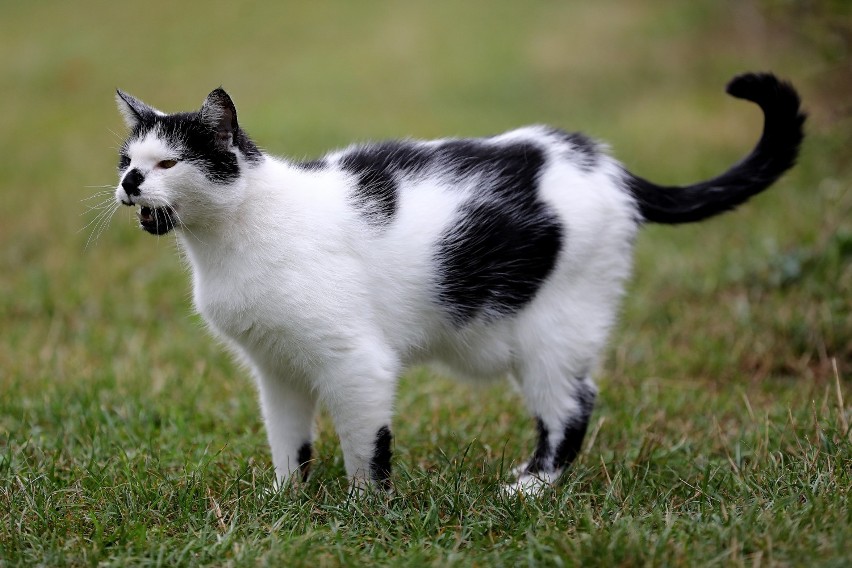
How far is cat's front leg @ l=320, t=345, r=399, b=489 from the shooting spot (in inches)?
115

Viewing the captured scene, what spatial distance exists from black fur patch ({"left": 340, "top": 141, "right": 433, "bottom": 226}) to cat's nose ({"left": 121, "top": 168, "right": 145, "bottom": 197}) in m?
0.74

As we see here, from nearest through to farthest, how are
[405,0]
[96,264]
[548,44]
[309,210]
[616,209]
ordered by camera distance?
[309,210] → [616,209] → [96,264] → [548,44] → [405,0]

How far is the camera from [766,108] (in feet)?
11.0

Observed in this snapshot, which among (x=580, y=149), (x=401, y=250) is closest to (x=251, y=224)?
(x=401, y=250)

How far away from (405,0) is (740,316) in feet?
46.1

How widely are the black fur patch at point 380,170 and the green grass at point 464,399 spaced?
0.93 metres

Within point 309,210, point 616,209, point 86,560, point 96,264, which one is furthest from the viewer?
point 96,264

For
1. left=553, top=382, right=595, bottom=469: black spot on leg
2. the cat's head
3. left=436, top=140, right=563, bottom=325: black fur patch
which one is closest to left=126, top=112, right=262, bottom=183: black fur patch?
the cat's head

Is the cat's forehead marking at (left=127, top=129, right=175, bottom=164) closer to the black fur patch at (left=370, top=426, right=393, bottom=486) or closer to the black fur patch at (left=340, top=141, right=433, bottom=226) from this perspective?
the black fur patch at (left=340, top=141, right=433, bottom=226)

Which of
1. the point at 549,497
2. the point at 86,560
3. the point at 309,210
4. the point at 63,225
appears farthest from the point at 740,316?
the point at 63,225

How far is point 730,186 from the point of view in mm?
3436

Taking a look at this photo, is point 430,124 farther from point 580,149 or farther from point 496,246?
point 496,246

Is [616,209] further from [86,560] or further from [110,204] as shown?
[86,560]

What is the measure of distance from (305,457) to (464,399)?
1.20 meters
